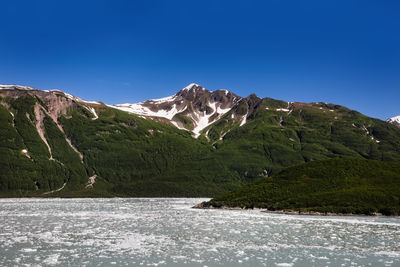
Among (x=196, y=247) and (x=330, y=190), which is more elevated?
(x=330, y=190)

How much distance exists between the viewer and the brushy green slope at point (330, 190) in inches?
4535

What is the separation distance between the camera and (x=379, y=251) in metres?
46.7

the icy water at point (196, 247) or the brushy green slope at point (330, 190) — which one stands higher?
the brushy green slope at point (330, 190)

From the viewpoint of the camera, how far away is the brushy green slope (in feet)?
378

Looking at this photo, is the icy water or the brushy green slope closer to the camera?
the icy water

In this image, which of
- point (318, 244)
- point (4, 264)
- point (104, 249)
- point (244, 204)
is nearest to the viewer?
point (4, 264)

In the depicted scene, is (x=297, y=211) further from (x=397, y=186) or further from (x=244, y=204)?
(x=397, y=186)

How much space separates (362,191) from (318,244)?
80705mm

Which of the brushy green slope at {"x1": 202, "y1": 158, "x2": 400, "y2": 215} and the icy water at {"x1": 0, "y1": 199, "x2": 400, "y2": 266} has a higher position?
the brushy green slope at {"x1": 202, "y1": 158, "x2": 400, "y2": 215}

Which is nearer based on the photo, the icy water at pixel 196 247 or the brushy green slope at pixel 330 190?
the icy water at pixel 196 247

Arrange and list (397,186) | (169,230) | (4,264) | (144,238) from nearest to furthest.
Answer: (4,264) → (144,238) → (169,230) → (397,186)

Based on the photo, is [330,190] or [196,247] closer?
[196,247]

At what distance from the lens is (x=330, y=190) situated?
133 meters

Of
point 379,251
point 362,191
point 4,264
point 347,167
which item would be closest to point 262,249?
point 379,251
